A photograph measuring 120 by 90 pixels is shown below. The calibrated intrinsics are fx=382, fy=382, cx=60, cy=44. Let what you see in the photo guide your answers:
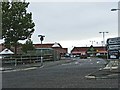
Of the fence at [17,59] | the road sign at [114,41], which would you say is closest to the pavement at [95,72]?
the road sign at [114,41]

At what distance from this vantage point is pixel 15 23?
55094 mm

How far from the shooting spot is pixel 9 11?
56188 millimetres

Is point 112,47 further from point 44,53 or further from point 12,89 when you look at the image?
point 44,53

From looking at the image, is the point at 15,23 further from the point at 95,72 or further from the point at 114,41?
the point at 114,41

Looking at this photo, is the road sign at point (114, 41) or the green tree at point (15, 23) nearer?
the road sign at point (114, 41)

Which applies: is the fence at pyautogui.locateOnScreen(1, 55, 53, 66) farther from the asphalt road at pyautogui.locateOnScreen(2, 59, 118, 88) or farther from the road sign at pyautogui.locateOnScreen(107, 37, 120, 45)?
the road sign at pyautogui.locateOnScreen(107, 37, 120, 45)

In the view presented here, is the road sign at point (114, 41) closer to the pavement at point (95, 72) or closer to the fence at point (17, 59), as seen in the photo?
the pavement at point (95, 72)

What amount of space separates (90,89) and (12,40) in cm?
3957

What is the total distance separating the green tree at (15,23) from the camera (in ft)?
179

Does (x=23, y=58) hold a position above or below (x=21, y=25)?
below

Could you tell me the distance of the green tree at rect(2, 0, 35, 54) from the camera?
179 feet

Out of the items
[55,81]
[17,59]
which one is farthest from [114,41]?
[17,59]

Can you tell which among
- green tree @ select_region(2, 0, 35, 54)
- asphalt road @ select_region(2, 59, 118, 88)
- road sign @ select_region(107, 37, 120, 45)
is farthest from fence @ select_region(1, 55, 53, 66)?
road sign @ select_region(107, 37, 120, 45)

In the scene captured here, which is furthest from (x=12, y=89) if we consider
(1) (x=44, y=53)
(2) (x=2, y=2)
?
(1) (x=44, y=53)
